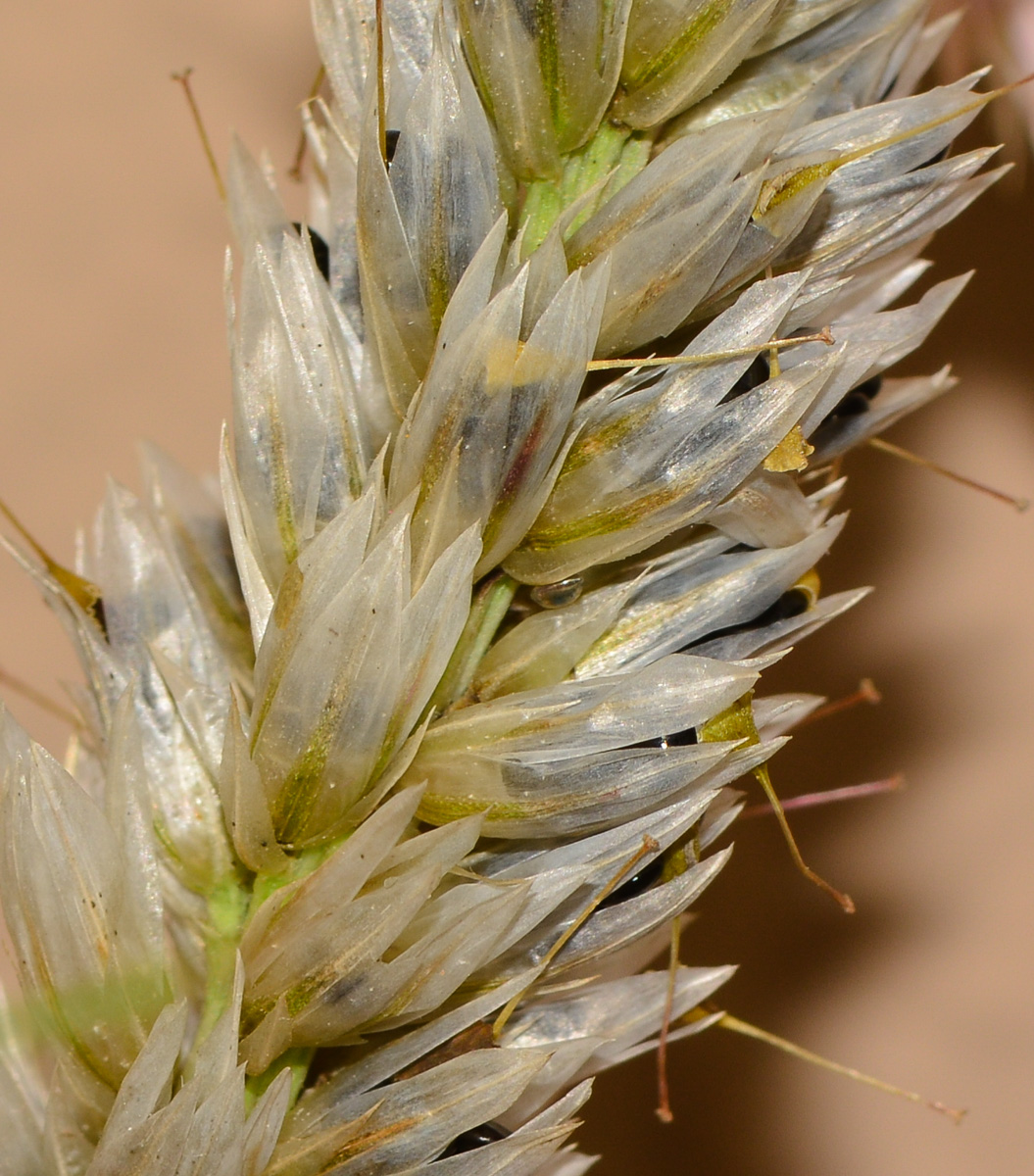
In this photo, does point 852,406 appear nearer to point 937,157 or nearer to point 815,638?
point 937,157

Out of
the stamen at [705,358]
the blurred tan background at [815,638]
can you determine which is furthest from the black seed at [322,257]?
the blurred tan background at [815,638]

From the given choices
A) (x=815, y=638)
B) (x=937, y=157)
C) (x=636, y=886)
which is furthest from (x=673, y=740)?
(x=815, y=638)

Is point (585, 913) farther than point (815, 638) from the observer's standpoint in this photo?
No

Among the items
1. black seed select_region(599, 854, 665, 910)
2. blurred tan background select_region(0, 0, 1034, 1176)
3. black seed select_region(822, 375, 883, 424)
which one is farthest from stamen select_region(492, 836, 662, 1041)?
blurred tan background select_region(0, 0, 1034, 1176)

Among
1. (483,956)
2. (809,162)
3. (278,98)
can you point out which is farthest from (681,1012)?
(278,98)

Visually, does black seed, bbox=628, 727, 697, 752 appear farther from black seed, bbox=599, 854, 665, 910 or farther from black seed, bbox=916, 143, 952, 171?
black seed, bbox=916, 143, 952, 171

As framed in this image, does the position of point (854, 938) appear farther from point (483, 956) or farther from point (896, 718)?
point (483, 956)

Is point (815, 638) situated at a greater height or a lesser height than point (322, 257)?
lesser
